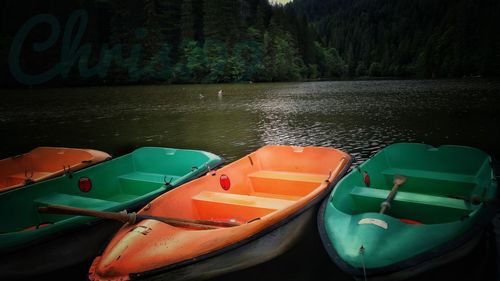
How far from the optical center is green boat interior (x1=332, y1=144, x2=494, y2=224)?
6828 millimetres

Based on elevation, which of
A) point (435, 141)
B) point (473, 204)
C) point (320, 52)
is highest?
point (320, 52)

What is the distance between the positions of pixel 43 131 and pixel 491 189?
2497 centimetres

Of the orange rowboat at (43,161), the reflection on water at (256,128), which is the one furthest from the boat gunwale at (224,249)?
the reflection on water at (256,128)

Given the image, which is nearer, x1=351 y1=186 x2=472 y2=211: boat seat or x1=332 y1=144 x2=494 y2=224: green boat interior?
x1=351 y1=186 x2=472 y2=211: boat seat

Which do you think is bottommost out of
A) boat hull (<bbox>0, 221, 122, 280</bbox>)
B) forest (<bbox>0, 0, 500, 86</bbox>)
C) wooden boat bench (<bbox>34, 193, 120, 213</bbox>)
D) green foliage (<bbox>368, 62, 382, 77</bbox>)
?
boat hull (<bbox>0, 221, 122, 280</bbox>)

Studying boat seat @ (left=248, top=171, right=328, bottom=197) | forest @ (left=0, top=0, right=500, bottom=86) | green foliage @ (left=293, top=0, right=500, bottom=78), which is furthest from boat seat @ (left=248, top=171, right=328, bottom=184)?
green foliage @ (left=293, top=0, right=500, bottom=78)

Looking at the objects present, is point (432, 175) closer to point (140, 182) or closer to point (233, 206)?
point (233, 206)

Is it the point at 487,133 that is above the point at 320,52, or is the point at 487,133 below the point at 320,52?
below

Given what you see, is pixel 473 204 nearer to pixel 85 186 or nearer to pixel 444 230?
pixel 444 230

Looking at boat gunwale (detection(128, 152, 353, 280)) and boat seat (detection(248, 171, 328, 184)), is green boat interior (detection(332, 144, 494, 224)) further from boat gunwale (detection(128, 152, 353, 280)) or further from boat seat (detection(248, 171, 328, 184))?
boat seat (detection(248, 171, 328, 184))

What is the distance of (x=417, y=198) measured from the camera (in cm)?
711

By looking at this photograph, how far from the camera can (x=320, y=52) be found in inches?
4847

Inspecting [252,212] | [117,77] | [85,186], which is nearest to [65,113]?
[85,186]

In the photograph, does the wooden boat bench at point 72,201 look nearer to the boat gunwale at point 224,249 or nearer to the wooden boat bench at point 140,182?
the wooden boat bench at point 140,182
